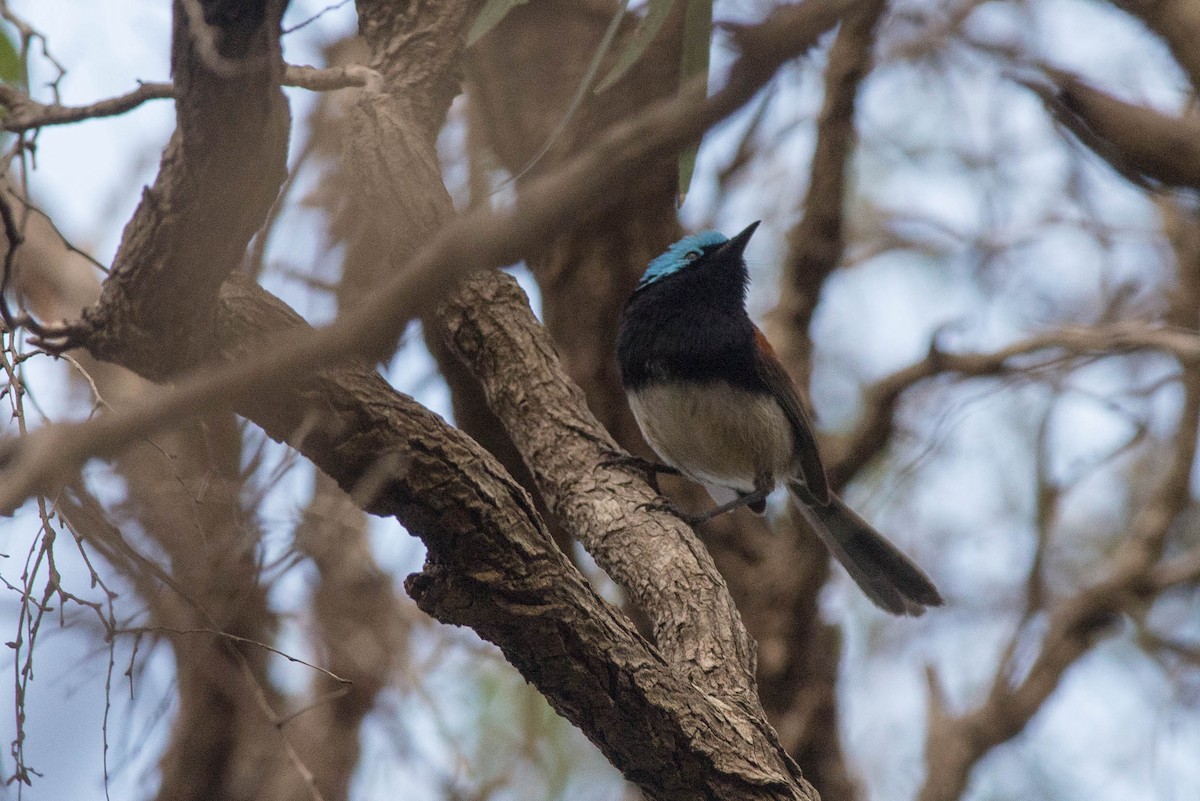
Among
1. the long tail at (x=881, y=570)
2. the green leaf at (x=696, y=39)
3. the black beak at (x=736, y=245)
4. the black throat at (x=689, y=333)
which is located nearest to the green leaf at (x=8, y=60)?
the green leaf at (x=696, y=39)

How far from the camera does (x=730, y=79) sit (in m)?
1.08

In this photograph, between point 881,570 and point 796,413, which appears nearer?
point 796,413

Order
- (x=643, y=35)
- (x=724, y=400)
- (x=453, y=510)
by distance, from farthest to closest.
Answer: (x=724, y=400) → (x=643, y=35) → (x=453, y=510)

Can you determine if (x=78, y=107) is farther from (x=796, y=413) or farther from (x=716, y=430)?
(x=796, y=413)

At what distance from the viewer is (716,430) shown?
14.8 ft

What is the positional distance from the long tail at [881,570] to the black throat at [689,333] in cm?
81

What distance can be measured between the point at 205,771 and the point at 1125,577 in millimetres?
4192

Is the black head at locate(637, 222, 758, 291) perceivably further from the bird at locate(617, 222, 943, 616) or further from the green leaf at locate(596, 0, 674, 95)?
the green leaf at locate(596, 0, 674, 95)

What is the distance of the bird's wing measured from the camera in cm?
462

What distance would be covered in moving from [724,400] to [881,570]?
111 cm

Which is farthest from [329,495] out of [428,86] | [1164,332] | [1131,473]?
[1131,473]

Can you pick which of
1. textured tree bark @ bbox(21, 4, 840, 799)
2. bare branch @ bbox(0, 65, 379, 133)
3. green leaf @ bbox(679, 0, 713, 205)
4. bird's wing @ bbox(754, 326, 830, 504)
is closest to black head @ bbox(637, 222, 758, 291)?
bird's wing @ bbox(754, 326, 830, 504)

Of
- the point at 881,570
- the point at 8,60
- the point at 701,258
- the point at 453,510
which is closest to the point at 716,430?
the point at 701,258

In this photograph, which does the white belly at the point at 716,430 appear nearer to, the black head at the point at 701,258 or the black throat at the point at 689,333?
the black throat at the point at 689,333
